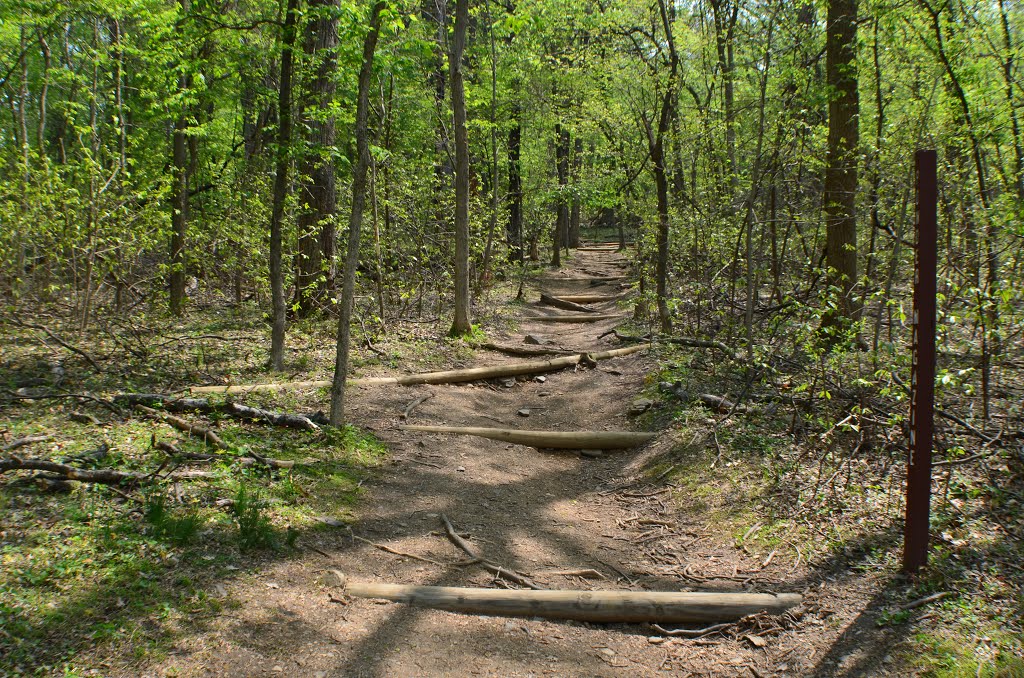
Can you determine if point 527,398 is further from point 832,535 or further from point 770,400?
point 832,535

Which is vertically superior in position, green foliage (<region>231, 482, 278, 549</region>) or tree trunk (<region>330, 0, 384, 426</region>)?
tree trunk (<region>330, 0, 384, 426</region>)

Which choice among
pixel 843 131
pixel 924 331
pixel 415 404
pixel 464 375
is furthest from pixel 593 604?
pixel 843 131

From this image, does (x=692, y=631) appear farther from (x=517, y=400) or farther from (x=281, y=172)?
(x=281, y=172)

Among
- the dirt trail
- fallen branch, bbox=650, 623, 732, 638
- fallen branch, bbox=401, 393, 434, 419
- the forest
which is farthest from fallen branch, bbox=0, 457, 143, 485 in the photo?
fallen branch, bbox=650, 623, 732, 638

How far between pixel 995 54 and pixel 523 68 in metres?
13.2

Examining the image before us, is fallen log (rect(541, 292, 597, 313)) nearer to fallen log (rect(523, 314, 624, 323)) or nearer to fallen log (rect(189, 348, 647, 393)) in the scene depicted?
fallen log (rect(523, 314, 624, 323))

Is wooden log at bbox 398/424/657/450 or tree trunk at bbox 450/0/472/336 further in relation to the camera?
tree trunk at bbox 450/0/472/336

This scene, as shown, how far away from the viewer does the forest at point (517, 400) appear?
4.07 meters

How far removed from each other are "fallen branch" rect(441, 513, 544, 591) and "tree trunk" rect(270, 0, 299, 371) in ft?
15.3

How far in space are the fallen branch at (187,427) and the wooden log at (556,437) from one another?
237 cm

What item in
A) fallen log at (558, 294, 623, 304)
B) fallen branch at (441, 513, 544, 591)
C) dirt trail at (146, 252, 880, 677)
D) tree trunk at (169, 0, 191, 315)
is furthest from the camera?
fallen log at (558, 294, 623, 304)

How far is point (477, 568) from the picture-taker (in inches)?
204

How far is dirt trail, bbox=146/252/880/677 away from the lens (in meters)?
3.91

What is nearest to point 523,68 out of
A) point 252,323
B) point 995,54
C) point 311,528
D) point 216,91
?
point 216,91
